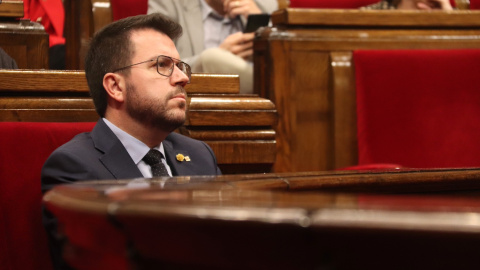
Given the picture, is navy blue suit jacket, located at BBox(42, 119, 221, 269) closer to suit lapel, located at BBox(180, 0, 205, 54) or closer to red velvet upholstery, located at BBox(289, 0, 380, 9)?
suit lapel, located at BBox(180, 0, 205, 54)

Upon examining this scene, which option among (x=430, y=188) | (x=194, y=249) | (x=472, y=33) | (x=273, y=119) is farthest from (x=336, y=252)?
(x=472, y=33)

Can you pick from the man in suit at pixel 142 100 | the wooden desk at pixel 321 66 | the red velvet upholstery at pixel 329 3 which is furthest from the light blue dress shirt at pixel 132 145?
the red velvet upholstery at pixel 329 3

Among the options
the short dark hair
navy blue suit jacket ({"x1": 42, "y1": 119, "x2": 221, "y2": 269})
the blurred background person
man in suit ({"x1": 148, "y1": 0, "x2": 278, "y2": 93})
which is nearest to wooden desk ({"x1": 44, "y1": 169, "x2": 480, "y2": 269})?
navy blue suit jacket ({"x1": 42, "y1": 119, "x2": 221, "y2": 269})

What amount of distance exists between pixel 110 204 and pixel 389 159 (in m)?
0.87

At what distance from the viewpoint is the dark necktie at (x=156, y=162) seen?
2.24ft

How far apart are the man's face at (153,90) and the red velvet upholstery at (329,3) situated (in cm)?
66

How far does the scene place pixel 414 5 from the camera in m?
1.30

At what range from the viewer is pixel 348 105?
3.58 feet

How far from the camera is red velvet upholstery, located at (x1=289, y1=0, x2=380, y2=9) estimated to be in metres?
1.39

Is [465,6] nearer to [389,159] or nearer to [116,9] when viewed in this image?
[389,159]

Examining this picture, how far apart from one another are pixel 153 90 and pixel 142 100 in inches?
0.6

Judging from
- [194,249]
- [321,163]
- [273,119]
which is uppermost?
[194,249]

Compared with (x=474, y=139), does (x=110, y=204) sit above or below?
above

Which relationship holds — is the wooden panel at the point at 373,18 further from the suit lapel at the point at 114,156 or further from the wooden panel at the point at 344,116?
the suit lapel at the point at 114,156
